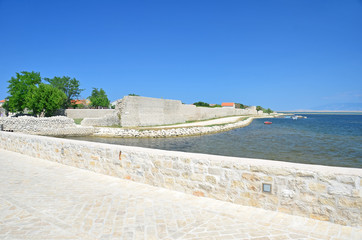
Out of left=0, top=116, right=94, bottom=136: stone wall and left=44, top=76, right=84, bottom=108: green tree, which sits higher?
left=44, top=76, right=84, bottom=108: green tree

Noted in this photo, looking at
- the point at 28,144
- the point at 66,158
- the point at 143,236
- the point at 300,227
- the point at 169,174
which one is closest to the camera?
the point at 143,236

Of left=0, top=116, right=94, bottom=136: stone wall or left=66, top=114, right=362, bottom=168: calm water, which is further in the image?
left=0, top=116, right=94, bottom=136: stone wall

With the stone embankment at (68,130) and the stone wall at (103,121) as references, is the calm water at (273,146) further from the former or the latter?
the stone wall at (103,121)

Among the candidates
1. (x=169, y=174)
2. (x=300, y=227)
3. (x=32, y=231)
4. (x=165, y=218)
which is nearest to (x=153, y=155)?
(x=169, y=174)

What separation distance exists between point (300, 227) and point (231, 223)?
1.03 meters

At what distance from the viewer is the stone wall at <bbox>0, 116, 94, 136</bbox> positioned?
984 inches

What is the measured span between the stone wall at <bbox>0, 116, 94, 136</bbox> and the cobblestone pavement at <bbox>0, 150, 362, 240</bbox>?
78.3 feet

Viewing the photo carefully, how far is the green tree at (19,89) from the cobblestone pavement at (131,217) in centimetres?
4644

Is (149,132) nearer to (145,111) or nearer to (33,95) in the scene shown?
(145,111)

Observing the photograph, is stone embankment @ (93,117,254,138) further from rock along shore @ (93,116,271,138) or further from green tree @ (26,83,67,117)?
green tree @ (26,83,67,117)

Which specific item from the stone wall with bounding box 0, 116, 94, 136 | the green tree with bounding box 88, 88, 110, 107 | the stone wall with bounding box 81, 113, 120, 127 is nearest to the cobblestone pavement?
the stone wall with bounding box 0, 116, 94, 136

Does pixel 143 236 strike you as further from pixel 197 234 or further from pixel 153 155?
pixel 153 155

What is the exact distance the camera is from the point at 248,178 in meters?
3.98

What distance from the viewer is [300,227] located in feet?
10.7
